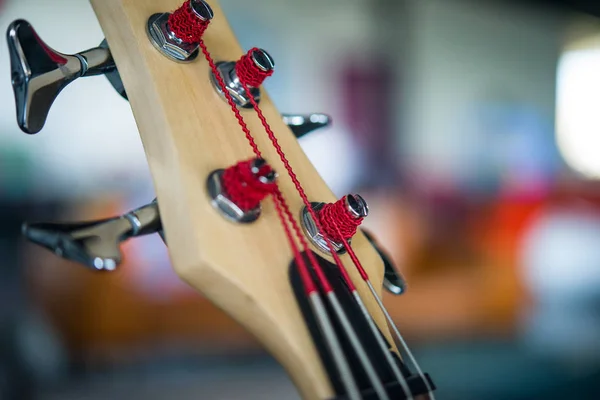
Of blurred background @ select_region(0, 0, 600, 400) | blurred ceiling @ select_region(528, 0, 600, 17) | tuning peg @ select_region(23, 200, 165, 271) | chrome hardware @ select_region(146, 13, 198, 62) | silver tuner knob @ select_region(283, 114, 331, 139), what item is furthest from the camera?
blurred ceiling @ select_region(528, 0, 600, 17)

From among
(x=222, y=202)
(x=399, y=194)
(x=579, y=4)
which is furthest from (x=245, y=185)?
(x=579, y=4)

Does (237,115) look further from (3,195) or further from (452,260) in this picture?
(452,260)

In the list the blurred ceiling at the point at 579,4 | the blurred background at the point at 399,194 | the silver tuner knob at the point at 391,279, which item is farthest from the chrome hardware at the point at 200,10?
the blurred ceiling at the point at 579,4

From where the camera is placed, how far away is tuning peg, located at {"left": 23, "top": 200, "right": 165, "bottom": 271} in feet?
0.92

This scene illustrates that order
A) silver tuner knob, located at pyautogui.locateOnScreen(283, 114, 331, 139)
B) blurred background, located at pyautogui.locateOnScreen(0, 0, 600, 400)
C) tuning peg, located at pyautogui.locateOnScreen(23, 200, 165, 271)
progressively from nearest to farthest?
1. tuning peg, located at pyautogui.locateOnScreen(23, 200, 165, 271)
2. silver tuner knob, located at pyautogui.locateOnScreen(283, 114, 331, 139)
3. blurred background, located at pyautogui.locateOnScreen(0, 0, 600, 400)

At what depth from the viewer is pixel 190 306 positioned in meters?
1.99

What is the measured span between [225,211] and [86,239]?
87 millimetres

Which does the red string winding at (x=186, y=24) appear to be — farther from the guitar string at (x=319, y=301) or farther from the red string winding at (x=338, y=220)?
the red string winding at (x=338, y=220)

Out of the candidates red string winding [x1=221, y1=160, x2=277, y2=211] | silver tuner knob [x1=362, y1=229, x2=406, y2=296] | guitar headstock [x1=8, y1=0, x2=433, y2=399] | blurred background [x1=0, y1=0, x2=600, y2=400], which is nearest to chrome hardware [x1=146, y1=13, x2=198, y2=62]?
guitar headstock [x1=8, y1=0, x2=433, y2=399]

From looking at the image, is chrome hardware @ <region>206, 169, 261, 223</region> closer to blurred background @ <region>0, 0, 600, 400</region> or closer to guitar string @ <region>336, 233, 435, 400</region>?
guitar string @ <region>336, 233, 435, 400</region>

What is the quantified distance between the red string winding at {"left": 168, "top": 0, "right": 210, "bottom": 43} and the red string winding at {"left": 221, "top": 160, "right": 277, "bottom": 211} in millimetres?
106

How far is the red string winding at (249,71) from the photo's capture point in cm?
38

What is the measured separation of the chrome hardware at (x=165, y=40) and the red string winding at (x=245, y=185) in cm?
10

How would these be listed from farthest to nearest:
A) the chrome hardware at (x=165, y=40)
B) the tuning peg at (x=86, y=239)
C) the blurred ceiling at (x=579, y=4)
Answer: the blurred ceiling at (x=579, y=4), the chrome hardware at (x=165, y=40), the tuning peg at (x=86, y=239)
